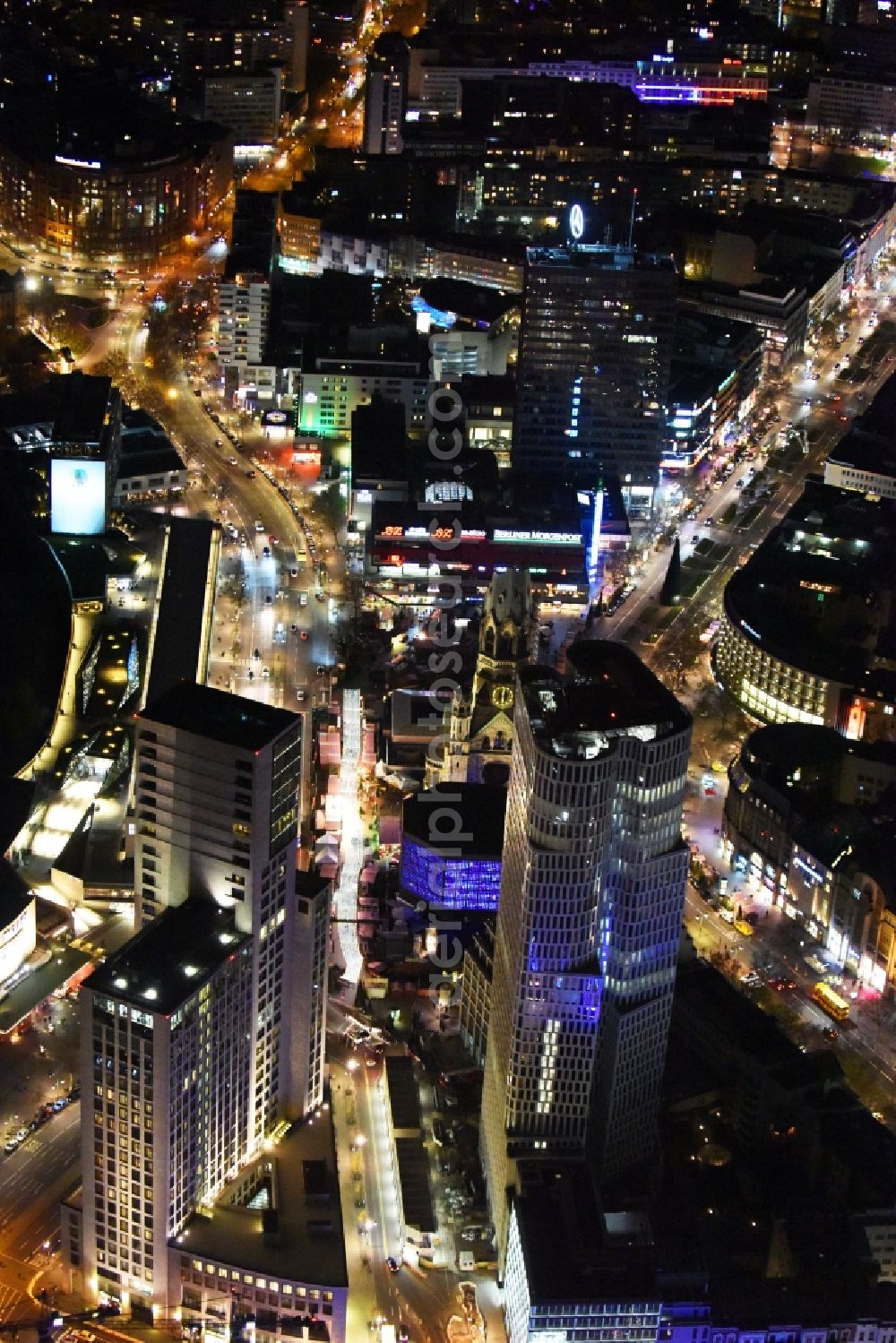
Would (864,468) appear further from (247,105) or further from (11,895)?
(247,105)

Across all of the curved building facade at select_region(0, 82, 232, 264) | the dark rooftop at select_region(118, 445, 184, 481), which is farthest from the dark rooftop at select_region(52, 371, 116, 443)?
the curved building facade at select_region(0, 82, 232, 264)

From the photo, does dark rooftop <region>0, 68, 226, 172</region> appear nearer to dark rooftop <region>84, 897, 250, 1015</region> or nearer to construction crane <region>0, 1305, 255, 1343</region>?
dark rooftop <region>84, 897, 250, 1015</region>

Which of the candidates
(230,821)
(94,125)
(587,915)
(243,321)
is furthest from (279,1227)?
(94,125)

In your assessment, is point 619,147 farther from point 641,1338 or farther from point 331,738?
point 641,1338

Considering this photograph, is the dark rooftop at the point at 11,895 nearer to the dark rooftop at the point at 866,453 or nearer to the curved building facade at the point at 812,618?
the curved building facade at the point at 812,618

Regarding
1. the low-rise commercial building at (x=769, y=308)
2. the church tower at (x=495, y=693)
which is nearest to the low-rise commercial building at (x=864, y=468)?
the low-rise commercial building at (x=769, y=308)

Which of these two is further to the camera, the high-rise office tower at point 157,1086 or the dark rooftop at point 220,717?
the dark rooftop at point 220,717

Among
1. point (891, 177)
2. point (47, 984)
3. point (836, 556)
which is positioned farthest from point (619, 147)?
point (47, 984)
